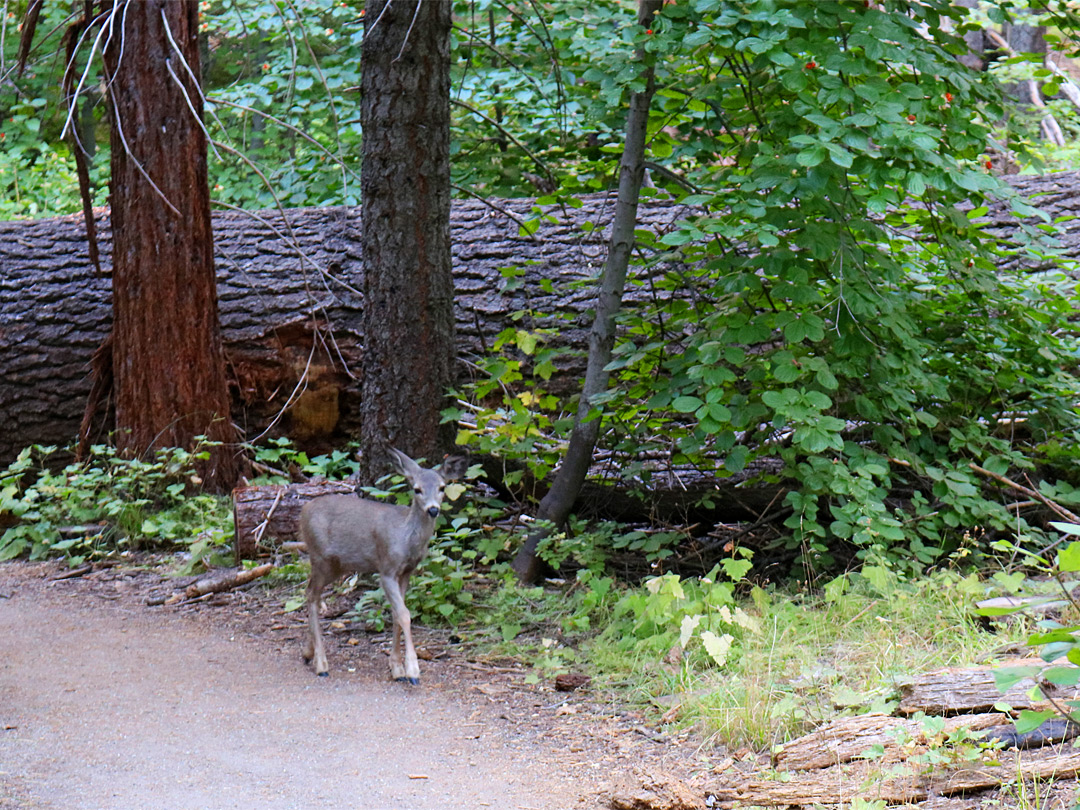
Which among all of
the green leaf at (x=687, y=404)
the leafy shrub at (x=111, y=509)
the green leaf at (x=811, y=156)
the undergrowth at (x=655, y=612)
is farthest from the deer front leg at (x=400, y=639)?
the green leaf at (x=811, y=156)

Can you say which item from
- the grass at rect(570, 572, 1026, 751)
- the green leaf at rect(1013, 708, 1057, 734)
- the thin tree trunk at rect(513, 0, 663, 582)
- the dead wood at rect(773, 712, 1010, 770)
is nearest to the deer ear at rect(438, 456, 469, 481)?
the thin tree trunk at rect(513, 0, 663, 582)

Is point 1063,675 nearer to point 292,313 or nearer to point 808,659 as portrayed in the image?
point 808,659

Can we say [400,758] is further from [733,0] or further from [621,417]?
[733,0]

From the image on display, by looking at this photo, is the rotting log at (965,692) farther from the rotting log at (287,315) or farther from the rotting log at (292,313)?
the rotting log at (287,315)

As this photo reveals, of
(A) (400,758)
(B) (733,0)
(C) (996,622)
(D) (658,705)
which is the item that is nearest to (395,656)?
(A) (400,758)

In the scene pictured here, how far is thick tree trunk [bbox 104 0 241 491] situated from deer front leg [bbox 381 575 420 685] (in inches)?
142

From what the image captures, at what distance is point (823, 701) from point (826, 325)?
2.32 m

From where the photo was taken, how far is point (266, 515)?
7.39 meters

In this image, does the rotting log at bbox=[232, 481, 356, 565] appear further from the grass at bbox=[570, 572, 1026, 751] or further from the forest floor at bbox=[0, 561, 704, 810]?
the grass at bbox=[570, 572, 1026, 751]

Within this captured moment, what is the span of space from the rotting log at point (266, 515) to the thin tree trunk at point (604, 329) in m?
1.55

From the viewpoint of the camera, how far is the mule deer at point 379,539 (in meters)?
5.47

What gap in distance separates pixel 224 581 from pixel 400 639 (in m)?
2.01

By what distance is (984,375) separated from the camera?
6.27 metres

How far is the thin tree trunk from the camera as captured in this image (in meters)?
6.25
